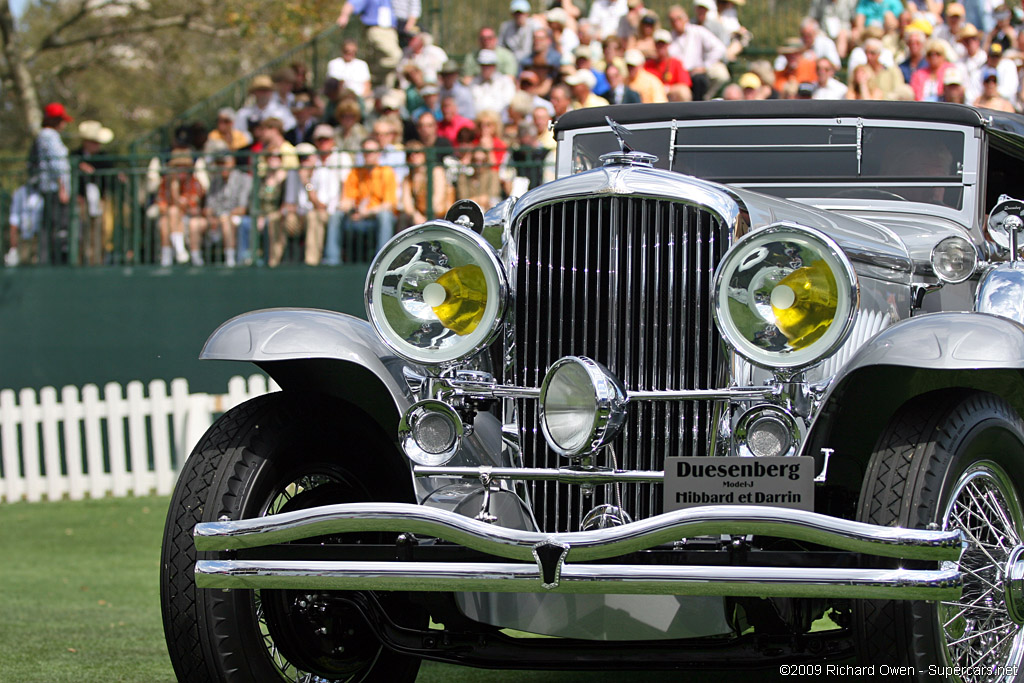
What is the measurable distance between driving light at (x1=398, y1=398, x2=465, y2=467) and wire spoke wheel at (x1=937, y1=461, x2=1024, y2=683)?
1.26 metres

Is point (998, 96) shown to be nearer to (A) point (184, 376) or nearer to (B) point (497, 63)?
(B) point (497, 63)

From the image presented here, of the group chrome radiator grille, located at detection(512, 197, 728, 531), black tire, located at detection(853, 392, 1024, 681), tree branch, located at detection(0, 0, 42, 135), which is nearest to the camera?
black tire, located at detection(853, 392, 1024, 681)

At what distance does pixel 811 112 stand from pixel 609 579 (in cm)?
252

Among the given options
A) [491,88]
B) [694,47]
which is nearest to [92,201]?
[491,88]

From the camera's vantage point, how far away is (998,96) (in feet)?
32.5

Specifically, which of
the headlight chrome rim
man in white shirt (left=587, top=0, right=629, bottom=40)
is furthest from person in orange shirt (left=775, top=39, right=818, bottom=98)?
the headlight chrome rim

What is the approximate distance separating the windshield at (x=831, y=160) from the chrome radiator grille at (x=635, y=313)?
1.45 metres

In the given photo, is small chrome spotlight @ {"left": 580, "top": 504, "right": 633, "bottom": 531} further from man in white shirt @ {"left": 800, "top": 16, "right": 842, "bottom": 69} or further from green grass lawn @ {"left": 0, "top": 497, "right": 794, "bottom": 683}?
man in white shirt @ {"left": 800, "top": 16, "right": 842, "bottom": 69}

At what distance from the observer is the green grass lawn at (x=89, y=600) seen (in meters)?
4.91

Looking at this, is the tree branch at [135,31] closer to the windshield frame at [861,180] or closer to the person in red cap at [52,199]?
the person in red cap at [52,199]

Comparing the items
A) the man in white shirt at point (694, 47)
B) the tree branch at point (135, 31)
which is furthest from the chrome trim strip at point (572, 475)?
the tree branch at point (135, 31)

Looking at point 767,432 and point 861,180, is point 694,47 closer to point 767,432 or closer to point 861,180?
point 861,180

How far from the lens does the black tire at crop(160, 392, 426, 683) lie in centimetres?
364

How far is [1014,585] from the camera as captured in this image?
3449mm
